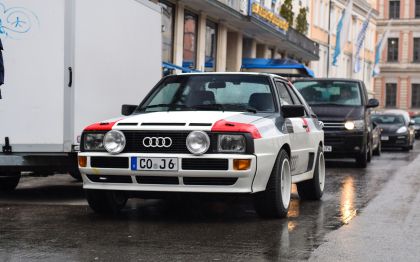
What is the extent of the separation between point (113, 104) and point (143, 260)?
15.7 ft

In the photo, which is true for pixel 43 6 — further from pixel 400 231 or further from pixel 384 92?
pixel 384 92

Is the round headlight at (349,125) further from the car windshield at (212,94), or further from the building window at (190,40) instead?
the building window at (190,40)

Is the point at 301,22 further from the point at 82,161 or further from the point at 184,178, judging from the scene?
the point at 184,178

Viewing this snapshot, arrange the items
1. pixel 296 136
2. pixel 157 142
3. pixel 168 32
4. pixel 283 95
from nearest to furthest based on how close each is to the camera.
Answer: pixel 157 142 < pixel 296 136 < pixel 283 95 < pixel 168 32

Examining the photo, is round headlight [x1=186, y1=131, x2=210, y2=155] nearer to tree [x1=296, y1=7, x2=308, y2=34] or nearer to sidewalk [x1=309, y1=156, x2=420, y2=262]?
sidewalk [x1=309, y1=156, x2=420, y2=262]

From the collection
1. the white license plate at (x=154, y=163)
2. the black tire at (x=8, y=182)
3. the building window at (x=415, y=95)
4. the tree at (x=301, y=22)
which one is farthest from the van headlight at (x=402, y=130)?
the building window at (x=415, y=95)

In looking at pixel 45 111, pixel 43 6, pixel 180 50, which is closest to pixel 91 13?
pixel 43 6

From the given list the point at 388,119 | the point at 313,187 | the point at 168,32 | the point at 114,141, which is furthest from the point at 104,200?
the point at 388,119

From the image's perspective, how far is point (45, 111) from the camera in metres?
9.97

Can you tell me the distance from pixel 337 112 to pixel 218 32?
16.0m

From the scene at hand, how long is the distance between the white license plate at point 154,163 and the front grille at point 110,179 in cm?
18

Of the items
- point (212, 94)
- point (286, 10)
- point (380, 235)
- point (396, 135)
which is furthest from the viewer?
point (286, 10)

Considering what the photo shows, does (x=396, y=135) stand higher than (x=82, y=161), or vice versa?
(x=82, y=161)

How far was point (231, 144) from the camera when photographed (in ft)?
26.9
